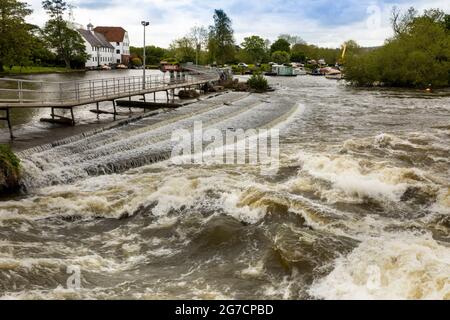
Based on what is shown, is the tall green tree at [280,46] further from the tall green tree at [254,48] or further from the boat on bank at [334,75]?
the boat on bank at [334,75]

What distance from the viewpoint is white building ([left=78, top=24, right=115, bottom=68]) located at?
103938mm

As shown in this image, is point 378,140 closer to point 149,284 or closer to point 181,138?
point 181,138

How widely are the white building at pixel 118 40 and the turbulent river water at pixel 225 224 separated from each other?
108101mm

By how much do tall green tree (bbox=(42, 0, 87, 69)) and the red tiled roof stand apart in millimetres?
31353

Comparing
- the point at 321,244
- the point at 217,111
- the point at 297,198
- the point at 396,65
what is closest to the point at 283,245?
the point at 321,244

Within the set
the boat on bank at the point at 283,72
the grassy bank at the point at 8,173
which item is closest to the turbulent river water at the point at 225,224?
the grassy bank at the point at 8,173

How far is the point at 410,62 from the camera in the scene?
59.4m

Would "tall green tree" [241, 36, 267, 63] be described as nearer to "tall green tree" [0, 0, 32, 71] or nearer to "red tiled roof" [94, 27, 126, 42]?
"red tiled roof" [94, 27, 126, 42]

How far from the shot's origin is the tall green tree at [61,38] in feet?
290

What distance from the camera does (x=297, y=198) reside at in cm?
1277

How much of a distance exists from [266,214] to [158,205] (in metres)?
3.21

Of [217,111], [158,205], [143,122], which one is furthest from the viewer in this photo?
[217,111]

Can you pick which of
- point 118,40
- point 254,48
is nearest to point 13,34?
point 118,40

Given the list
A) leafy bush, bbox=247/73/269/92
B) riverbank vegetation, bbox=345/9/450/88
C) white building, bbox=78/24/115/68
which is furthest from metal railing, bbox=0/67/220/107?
white building, bbox=78/24/115/68
